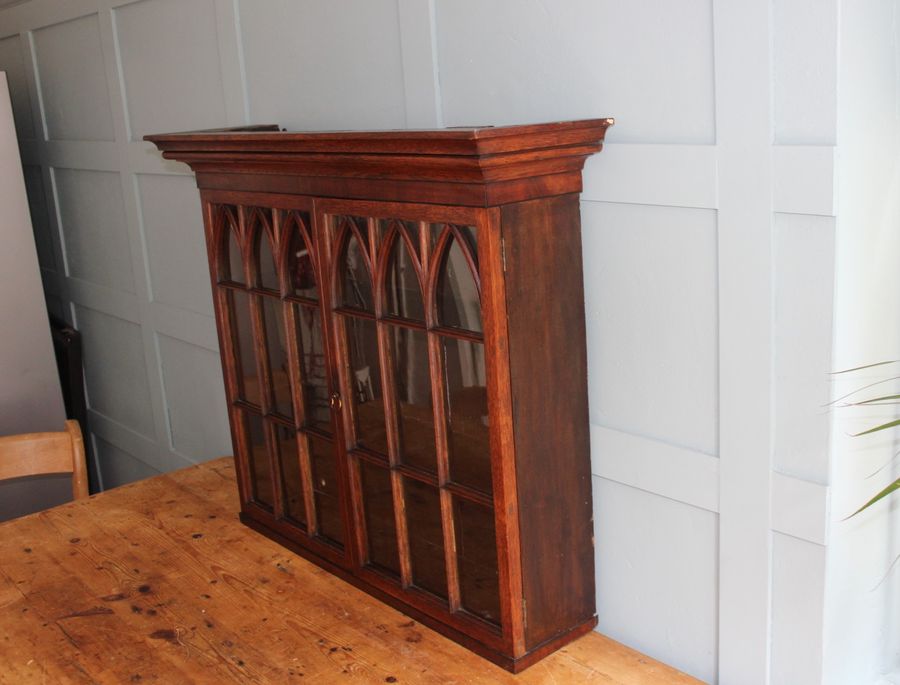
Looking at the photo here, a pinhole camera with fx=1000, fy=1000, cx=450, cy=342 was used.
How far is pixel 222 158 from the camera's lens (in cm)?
223

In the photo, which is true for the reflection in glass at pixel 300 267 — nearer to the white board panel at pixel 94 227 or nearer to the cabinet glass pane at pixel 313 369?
the cabinet glass pane at pixel 313 369

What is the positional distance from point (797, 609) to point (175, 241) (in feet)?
7.72

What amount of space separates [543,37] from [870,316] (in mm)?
784

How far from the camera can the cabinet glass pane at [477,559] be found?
1.87 metres

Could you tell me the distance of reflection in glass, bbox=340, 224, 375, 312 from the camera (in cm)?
200

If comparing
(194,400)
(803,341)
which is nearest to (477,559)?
(803,341)

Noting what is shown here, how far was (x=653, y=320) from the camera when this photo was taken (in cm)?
182

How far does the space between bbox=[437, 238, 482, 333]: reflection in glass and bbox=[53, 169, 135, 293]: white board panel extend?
2188mm

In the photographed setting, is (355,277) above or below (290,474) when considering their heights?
above

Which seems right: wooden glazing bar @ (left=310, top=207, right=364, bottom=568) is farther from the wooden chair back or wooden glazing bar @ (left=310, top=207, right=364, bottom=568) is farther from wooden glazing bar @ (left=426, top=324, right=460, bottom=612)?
the wooden chair back

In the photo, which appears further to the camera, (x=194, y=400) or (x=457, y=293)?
(x=194, y=400)

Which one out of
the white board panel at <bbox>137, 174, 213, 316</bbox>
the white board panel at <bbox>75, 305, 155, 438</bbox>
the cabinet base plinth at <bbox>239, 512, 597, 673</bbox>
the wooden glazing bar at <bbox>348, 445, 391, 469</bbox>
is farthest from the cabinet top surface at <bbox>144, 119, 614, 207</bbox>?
the white board panel at <bbox>75, 305, 155, 438</bbox>

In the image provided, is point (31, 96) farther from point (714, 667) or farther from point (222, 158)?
point (714, 667)

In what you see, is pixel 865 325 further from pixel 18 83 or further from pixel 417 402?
pixel 18 83
